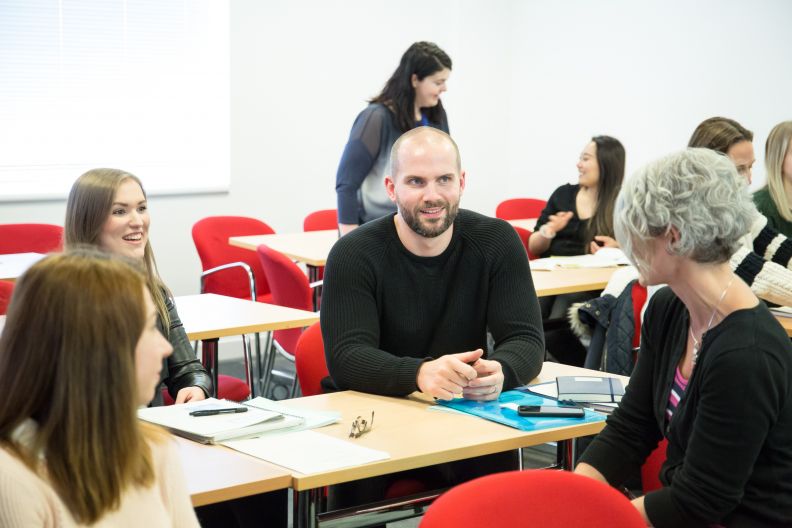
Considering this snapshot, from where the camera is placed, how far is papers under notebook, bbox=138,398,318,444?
2.19 m

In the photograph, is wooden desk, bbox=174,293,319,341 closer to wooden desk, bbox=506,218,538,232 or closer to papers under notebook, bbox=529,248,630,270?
papers under notebook, bbox=529,248,630,270

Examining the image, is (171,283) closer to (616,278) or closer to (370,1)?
(370,1)

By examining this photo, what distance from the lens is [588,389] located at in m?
2.58

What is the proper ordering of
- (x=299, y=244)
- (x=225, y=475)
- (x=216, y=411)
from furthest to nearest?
(x=299, y=244)
(x=216, y=411)
(x=225, y=475)

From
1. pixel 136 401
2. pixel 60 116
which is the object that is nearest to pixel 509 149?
pixel 60 116

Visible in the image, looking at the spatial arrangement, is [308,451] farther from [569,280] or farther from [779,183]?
[569,280]

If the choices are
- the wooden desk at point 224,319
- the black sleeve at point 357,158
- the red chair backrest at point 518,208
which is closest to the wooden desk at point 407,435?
the wooden desk at point 224,319

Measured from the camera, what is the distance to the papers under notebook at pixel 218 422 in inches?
86.2

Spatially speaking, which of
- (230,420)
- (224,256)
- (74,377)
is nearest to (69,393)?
(74,377)

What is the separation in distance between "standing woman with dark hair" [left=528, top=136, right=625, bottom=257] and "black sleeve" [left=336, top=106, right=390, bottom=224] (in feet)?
3.64

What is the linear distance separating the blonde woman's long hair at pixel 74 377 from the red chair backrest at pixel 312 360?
152cm

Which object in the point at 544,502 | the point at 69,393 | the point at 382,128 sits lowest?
the point at 544,502

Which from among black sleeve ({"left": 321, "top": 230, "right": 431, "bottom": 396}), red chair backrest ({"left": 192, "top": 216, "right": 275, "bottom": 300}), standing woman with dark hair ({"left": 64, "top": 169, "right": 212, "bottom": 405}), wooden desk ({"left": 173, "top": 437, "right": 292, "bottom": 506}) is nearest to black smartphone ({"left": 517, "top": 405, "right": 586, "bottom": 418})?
black sleeve ({"left": 321, "top": 230, "right": 431, "bottom": 396})

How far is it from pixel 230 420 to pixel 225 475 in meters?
0.32
